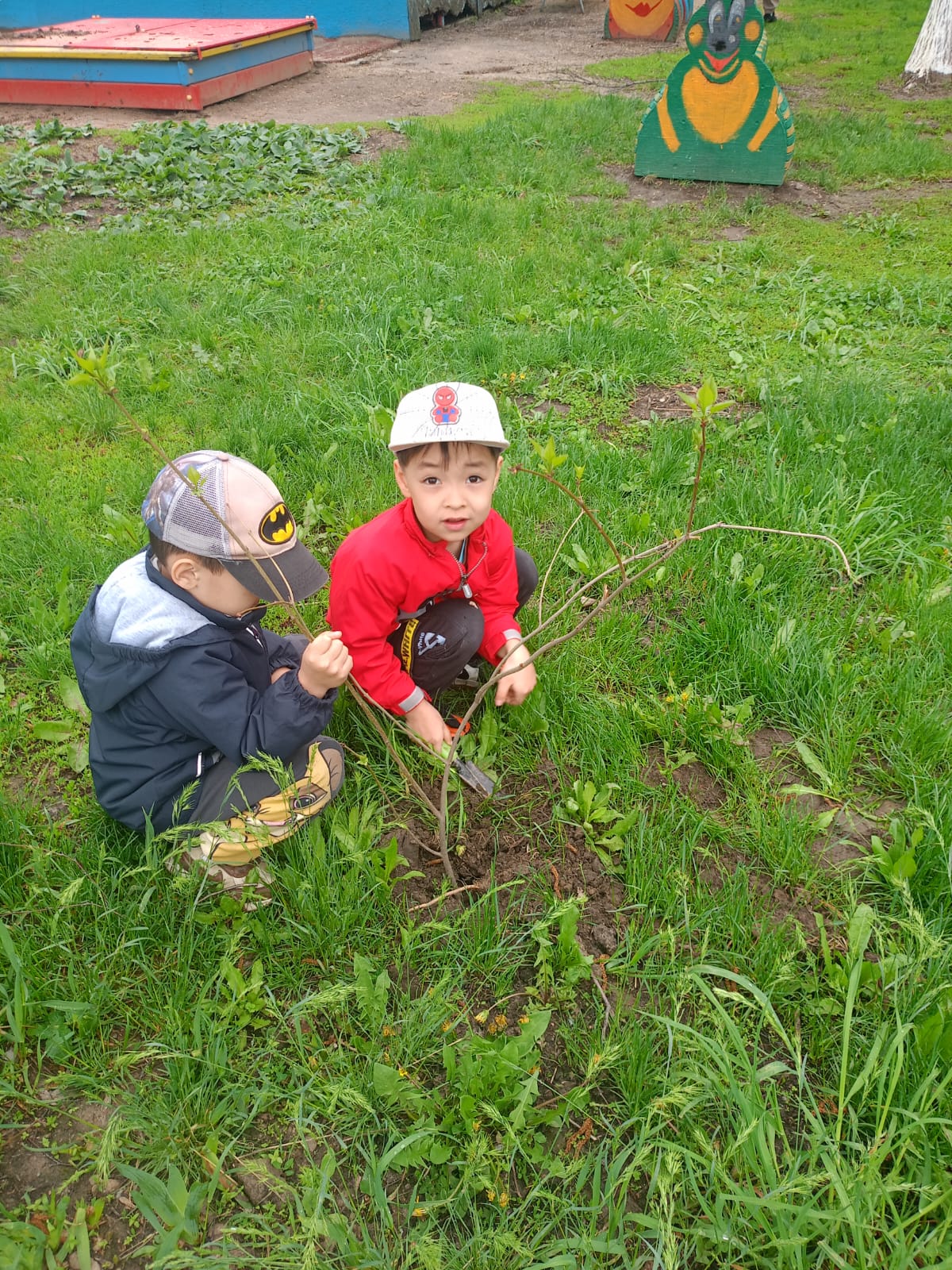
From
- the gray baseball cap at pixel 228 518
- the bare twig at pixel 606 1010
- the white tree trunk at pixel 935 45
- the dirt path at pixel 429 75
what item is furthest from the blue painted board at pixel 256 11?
the bare twig at pixel 606 1010

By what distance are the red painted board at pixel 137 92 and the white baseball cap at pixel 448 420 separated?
29.2ft

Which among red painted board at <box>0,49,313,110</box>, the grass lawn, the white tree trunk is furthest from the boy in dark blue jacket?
the white tree trunk

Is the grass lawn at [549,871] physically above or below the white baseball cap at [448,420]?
below

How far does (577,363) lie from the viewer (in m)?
4.52

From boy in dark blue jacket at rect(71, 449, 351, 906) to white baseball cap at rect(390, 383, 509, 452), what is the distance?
1.17ft

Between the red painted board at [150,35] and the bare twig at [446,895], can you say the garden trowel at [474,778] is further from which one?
the red painted board at [150,35]

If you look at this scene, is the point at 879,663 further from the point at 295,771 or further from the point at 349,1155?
the point at 349,1155

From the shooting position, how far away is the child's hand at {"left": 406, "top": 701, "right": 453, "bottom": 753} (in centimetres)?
248

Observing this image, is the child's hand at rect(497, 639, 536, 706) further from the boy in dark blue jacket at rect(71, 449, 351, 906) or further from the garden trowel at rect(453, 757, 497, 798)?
the boy in dark blue jacket at rect(71, 449, 351, 906)

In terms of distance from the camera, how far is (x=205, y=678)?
6.46ft

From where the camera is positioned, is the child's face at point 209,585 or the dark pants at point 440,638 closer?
the child's face at point 209,585

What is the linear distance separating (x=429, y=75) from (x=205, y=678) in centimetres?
1182

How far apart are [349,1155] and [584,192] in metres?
7.06

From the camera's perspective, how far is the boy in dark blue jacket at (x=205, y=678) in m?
1.93
